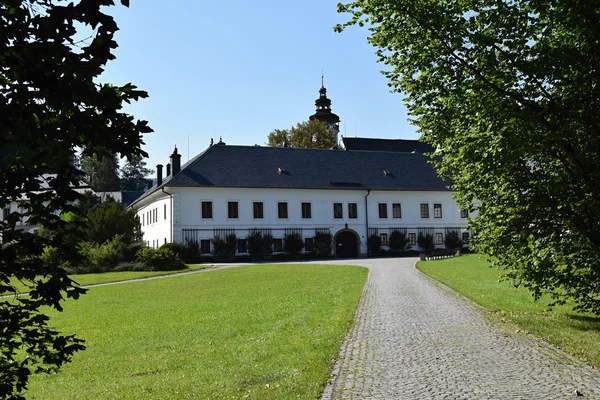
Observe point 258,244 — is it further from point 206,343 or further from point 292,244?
point 206,343

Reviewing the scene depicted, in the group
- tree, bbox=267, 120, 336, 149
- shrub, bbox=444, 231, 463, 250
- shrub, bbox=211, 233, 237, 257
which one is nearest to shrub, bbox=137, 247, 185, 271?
shrub, bbox=211, 233, 237, 257

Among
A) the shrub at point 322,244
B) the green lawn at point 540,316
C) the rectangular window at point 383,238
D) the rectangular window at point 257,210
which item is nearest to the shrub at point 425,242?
the rectangular window at point 383,238

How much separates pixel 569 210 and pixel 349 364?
5009 millimetres

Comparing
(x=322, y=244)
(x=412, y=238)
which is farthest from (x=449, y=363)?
(x=412, y=238)

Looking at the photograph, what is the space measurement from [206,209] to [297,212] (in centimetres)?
789

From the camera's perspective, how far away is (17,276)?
3430 millimetres

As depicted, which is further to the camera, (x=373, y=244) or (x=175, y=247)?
(x=373, y=244)

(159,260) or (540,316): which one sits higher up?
(159,260)

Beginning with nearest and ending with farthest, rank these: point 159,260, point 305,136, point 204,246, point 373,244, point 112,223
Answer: point 159,260 < point 112,223 < point 204,246 < point 373,244 < point 305,136

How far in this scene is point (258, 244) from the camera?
47.4 metres

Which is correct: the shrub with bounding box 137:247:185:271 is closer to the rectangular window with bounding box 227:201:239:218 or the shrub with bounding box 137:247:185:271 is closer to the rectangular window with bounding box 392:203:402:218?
the rectangular window with bounding box 227:201:239:218

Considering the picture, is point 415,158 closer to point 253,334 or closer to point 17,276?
point 253,334

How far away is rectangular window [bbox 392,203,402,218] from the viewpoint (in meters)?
53.3

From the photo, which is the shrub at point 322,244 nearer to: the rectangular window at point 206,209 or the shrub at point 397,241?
the shrub at point 397,241
